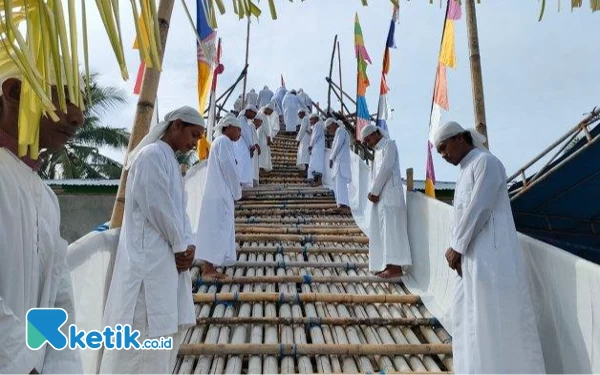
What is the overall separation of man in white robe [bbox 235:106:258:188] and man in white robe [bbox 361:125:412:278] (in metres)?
3.51

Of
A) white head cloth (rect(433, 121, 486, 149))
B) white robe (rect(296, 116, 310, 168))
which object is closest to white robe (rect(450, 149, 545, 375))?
white head cloth (rect(433, 121, 486, 149))

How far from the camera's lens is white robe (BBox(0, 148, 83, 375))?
110 centimetres

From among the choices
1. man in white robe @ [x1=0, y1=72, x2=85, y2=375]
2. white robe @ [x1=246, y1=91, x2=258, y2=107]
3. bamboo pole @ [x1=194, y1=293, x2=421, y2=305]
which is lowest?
bamboo pole @ [x1=194, y1=293, x2=421, y2=305]

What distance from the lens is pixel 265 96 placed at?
18.2 meters

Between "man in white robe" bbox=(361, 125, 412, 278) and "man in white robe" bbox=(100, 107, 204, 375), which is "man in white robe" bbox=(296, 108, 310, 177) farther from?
"man in white robe" bbox=(100, 107, 204, 375)

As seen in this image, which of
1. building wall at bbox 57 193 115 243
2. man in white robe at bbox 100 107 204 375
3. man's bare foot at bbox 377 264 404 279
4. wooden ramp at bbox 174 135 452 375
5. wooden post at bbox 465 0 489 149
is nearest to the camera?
man in white robe at bbox 100 107 204 375

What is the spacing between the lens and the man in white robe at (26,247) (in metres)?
1.11

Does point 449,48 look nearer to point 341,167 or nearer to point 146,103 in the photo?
point 341,167

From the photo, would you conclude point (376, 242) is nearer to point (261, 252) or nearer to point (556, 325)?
point (261, 252)

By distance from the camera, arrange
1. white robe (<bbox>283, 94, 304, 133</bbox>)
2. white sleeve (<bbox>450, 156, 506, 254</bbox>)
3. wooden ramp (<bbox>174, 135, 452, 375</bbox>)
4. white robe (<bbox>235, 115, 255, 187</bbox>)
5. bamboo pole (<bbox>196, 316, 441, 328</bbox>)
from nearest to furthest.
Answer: white sleeve (<bbox>450, 156, 506, 254</bbox>) < wooden ramp (<bbox>174, 135, 452, 375</bbox>) < bamboo pole (<bbox>196, 316, 441, 328</bbox>) < white robe (<bbox>235, 115, 255, 187</bbox>) < white robe (<bbox>283, 94, 304, 133</bbox>)

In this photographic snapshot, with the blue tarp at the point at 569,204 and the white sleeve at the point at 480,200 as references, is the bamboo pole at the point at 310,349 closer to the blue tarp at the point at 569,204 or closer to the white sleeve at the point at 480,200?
the white sleeve at the point at 480,200

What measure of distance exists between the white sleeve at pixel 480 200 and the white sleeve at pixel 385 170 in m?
1.95

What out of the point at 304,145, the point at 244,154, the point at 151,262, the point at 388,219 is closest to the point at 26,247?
the point at 151,262

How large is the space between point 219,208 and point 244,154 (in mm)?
3310
